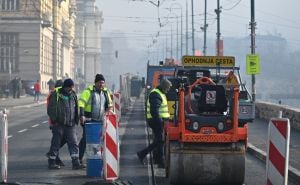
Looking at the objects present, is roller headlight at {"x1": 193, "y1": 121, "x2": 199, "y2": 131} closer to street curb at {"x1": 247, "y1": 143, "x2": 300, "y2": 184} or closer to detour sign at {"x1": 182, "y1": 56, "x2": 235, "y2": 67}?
street curb at {"x1": 247, "y1": 143, "x2": 300, "y2": 184}

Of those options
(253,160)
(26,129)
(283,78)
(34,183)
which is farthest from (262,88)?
(34,183)

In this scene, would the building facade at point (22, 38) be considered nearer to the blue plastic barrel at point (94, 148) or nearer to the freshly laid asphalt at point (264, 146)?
the freshly laid asphalt at point (264, 146)

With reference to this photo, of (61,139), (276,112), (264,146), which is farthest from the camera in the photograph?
(276,112)

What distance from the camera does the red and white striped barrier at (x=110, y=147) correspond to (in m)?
12.9

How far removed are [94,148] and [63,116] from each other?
56.1 inches

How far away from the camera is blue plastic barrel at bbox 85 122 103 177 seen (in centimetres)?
1423

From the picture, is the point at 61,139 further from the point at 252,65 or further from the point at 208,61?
the point at 252,65

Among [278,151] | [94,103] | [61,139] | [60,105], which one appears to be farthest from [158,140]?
[278,151]

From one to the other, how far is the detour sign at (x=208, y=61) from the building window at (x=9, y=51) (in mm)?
66442

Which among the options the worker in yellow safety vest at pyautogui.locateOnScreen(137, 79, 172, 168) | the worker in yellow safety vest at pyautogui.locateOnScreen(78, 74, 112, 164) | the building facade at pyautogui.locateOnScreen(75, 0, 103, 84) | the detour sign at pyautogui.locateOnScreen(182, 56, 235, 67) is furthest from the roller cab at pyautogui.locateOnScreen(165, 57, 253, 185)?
the building facade at pyautogui.locateOnScreen(75, 0, 103, 84)

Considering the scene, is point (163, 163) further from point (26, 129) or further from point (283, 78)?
point (283, 78)

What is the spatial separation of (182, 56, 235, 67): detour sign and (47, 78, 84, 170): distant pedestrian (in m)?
2.74

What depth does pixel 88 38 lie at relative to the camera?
163 meters

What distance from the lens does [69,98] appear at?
51.0ft
